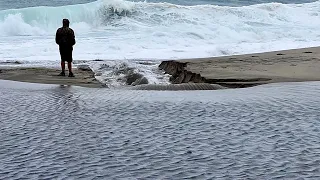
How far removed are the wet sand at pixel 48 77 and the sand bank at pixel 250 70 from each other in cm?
159

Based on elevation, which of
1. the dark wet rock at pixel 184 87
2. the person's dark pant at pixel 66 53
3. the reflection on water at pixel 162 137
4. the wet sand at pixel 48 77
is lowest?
the reflection on water at pixel 162 137

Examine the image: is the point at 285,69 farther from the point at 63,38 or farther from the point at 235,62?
the point at 63,38

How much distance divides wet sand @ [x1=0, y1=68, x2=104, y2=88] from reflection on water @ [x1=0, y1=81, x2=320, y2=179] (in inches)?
105

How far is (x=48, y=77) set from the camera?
30.7 ft

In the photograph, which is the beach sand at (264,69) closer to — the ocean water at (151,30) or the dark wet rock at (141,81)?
the dark wet rock at (141,81)

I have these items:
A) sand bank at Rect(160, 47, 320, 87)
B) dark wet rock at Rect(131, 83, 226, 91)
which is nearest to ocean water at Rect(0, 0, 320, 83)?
sand bank at Rect(160, 47, 320, 87)

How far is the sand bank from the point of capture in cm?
789

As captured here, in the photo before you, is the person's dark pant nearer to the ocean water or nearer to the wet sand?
the wet sand

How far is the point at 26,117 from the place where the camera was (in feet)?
14.8

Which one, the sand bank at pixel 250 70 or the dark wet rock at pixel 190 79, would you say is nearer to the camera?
the dark wet rock at pixel 190 79

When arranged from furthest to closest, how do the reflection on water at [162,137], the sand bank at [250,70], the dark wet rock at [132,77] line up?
the dark wet rock at [132,77], the sand bank at [250,70], the reflection on water at [162,137]

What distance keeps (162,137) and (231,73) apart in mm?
5266

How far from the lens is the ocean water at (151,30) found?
17.5 meters

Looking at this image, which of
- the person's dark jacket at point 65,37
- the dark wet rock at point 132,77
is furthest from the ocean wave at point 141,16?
the dark wet rock at point 132,77
